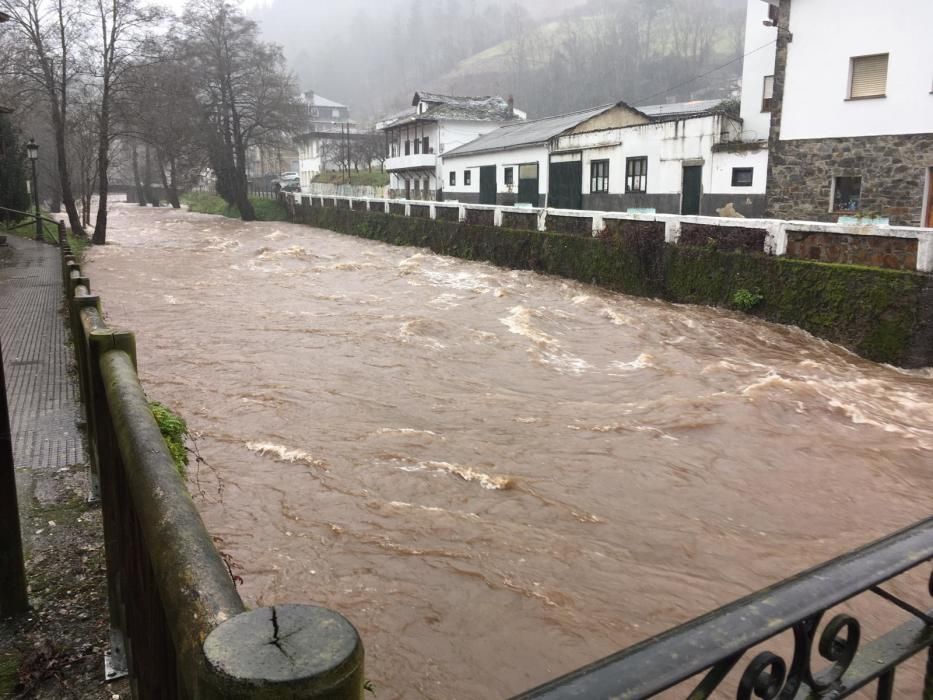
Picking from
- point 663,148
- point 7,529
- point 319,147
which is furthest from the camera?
point 319,147

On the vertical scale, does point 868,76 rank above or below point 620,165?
above

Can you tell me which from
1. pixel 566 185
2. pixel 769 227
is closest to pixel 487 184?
pixel 566 185

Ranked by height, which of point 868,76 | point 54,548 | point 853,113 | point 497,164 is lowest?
point 54,548

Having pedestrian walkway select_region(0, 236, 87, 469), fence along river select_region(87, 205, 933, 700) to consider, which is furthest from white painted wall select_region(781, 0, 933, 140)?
pedestrian walkway select_region(0, 236, 87, 469)

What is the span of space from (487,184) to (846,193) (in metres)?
18.8

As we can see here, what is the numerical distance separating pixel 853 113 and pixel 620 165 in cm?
972

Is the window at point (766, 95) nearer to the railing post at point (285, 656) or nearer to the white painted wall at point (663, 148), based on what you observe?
the white painted wall at point (663, 148)

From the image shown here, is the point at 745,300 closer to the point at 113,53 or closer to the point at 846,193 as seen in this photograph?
the point at 846,193

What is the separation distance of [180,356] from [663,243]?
377 inches

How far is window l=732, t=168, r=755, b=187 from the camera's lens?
23.1m

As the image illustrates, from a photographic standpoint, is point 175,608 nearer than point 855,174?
Yes

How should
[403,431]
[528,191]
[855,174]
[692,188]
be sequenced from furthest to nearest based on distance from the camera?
[528,191] → [692,188] → [855,174] → [403,431]

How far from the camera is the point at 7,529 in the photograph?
116 inches

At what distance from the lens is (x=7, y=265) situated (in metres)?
16.8
